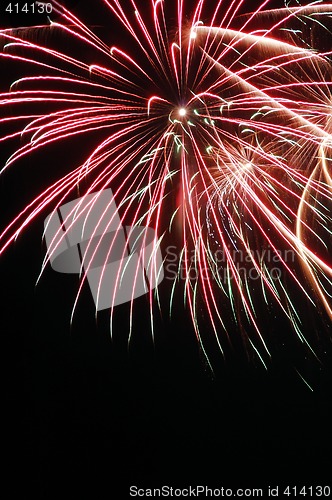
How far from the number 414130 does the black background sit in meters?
1.28

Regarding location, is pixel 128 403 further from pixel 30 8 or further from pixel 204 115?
pixel 30 8

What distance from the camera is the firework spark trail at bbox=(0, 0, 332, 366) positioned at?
10.8ft

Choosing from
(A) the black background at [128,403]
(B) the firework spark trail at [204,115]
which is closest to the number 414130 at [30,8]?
(B) the firework spark trail at [204,115]

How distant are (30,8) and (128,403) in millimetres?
3389

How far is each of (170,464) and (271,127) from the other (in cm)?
310

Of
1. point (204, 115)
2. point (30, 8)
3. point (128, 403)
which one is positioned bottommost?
point (128, 403)

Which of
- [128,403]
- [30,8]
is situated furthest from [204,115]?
[128,403]

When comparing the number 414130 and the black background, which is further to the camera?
the black background

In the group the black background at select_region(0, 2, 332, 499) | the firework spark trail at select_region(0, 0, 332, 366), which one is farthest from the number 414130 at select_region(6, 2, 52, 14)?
the black background at select_region(0, 2, 332, 499)

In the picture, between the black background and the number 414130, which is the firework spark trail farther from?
the black background

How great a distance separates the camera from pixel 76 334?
4582mm

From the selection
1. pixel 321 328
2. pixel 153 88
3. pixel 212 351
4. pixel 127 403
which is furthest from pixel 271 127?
pixel 127 403

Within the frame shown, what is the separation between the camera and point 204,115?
133 inches

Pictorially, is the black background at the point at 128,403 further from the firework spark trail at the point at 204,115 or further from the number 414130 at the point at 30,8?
the number 414130 at the point at 30,8
